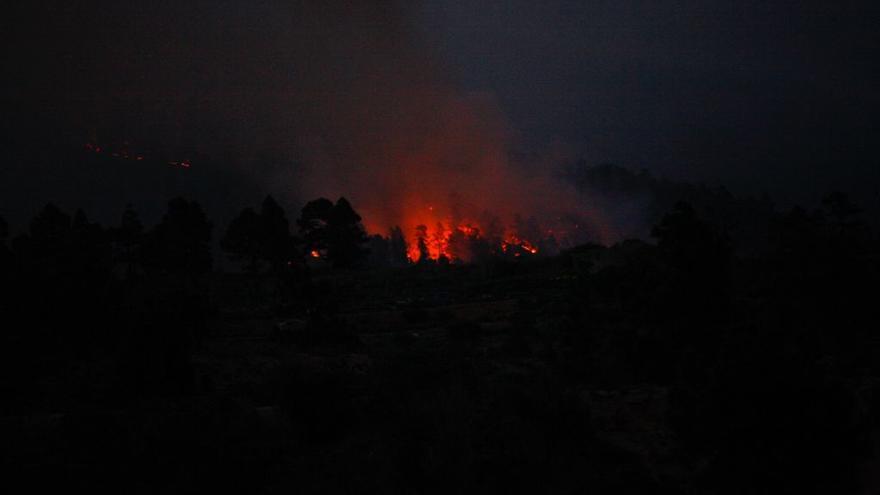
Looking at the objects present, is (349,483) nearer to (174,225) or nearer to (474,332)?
(474,332)

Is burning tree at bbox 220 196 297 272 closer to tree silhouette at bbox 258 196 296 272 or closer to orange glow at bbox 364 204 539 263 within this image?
tree silhouette at bbox 258 196 296 272

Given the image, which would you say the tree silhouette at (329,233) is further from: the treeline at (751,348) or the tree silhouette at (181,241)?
the treeline at (751,348)

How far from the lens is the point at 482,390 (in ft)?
47.1

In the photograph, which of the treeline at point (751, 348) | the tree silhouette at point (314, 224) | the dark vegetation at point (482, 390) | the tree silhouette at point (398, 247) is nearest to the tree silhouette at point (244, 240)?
the tree silhouette at point (314, 224)

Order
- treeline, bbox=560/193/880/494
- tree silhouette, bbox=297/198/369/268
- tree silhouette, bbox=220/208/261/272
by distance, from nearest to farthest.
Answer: treeline, bbox=560/193/880/494 < tree silhouette, bbox=220/208/261/272 < tree silhouette, bbox=297/198/369/268

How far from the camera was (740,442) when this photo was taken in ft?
29.8

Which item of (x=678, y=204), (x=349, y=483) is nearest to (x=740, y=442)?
(x=349, y=483)

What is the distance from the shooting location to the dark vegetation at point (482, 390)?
9.29 meters

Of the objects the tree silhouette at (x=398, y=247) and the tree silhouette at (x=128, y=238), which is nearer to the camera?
the tree silhouette at (x=128, y=238)

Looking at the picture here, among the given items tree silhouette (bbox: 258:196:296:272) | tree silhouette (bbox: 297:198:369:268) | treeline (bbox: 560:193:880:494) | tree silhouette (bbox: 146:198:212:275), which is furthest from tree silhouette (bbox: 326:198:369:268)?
treeline (bbox: 560:193:880:494)

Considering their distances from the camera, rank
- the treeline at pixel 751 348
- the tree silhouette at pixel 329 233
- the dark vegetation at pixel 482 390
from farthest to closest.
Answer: the tree silhouette at pixel 329 233, the dark vegetation at pixel 482 390, the treeline at pixel 751 348

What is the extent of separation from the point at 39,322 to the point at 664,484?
22.8m

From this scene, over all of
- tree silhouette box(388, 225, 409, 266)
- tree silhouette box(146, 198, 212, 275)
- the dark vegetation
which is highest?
→ tree silhouette box(388, 225, 409, 266)

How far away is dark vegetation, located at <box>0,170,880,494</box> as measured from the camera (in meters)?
9.29
